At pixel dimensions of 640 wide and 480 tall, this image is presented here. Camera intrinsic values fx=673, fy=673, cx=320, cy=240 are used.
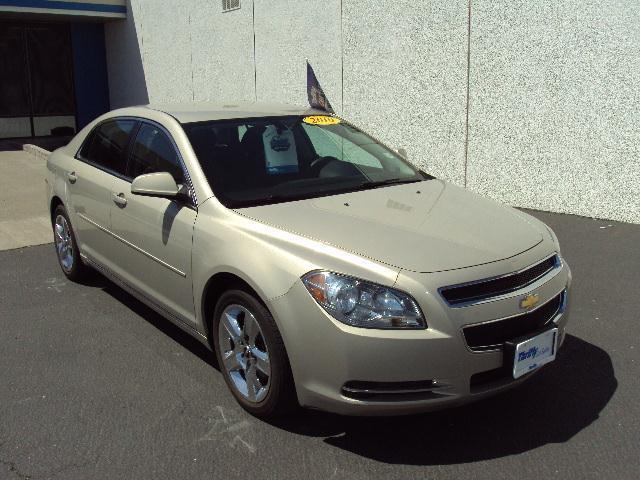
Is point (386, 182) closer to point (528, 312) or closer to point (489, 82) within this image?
point (528, 312)

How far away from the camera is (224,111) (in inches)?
177

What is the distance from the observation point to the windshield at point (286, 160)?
12.4 ft

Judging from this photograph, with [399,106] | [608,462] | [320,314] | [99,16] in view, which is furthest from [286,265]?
[99,16]

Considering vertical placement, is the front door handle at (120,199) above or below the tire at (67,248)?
above

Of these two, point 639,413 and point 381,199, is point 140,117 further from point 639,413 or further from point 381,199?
point 639,413

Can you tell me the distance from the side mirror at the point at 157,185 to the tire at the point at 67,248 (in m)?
1.94

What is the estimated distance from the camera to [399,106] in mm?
9055

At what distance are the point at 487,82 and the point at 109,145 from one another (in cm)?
479

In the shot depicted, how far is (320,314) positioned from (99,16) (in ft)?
49.3

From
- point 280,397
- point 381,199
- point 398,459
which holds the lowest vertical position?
point 398,459

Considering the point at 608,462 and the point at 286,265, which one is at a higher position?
the point at 286,265

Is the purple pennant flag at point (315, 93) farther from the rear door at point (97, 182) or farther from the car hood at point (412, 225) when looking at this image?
the car hood at point (412, 225)

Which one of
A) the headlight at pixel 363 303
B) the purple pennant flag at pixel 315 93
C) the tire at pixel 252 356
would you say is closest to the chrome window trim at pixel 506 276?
the headlight at pixel 363 303

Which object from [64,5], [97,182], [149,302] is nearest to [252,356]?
[149,302]
